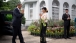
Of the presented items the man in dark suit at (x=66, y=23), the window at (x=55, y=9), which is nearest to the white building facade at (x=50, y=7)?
the window at (x=55, y=9)

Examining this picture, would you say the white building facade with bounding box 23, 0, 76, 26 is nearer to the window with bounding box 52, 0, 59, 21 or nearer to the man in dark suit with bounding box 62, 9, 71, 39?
the window with bounding box 52, 0, 59, 21

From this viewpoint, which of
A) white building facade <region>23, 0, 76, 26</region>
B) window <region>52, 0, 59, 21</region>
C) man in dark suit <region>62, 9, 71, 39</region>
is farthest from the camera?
window <region>52, 0, 59, 21</region>

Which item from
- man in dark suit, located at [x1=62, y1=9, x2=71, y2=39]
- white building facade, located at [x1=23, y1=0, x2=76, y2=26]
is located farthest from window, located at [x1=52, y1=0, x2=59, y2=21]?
man in dark suit, located at [x1=62, y1=9, x2=71, y2=39]

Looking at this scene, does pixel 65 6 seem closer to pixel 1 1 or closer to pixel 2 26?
pixel 1 1

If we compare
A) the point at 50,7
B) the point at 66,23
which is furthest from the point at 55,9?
the point at 66,23

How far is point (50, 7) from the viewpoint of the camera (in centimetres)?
2023

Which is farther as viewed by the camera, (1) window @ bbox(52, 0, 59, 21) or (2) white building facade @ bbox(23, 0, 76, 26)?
(1) window @ bbox(52, 0, 59, 21)

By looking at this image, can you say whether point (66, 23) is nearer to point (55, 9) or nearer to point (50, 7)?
point (50, 7)

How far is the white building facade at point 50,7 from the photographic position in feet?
67.2

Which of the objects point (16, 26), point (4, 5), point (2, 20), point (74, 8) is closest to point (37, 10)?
point (74, 8)

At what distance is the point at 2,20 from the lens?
11125 mm

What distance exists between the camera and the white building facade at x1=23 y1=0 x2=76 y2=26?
2049 cm

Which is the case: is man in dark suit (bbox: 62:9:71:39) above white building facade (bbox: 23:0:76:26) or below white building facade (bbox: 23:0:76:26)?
below

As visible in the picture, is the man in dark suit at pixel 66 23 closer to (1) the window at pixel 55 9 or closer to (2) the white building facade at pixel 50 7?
(2) the white building facade at pixel 50 7
